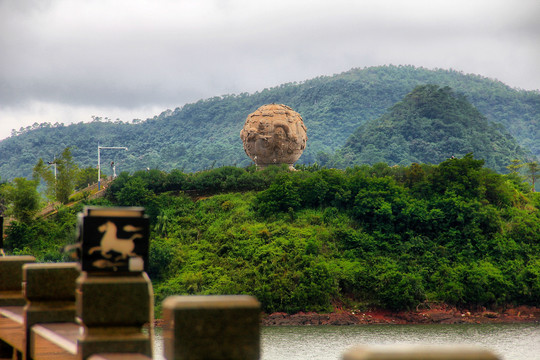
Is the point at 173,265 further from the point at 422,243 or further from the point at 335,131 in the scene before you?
the point at 335,131

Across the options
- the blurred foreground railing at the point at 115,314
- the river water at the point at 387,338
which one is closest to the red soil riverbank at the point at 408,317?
the river water at the point at 387,338

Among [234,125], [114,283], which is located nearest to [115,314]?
[114,283]

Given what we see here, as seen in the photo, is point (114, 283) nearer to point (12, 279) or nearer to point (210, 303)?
point (210, 303)

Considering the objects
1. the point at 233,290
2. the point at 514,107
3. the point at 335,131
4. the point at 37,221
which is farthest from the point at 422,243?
the point at 514,107

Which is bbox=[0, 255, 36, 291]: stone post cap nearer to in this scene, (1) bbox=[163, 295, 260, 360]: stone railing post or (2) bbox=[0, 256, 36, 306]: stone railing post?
(2) bbox=[0, 256, 36, 306]: stone railing post

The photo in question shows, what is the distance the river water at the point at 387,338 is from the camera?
23.7 meters

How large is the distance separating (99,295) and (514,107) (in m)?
104

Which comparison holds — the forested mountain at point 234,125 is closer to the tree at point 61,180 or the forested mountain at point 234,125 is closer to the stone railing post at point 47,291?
the tree at point 61,180

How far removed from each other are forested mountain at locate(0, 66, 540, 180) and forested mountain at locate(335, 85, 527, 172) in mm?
12790

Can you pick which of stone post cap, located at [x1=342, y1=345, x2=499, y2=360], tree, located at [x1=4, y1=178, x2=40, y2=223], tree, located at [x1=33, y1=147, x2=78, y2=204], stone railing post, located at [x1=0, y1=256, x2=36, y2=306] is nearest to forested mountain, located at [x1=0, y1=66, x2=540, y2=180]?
tree, located at [x1=33, y1=147, x2=78, y2=204]

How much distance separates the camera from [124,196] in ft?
138

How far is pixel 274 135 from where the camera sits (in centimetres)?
3959

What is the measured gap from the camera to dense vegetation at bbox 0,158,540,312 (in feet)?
111

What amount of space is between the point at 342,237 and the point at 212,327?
34297 millimetres
